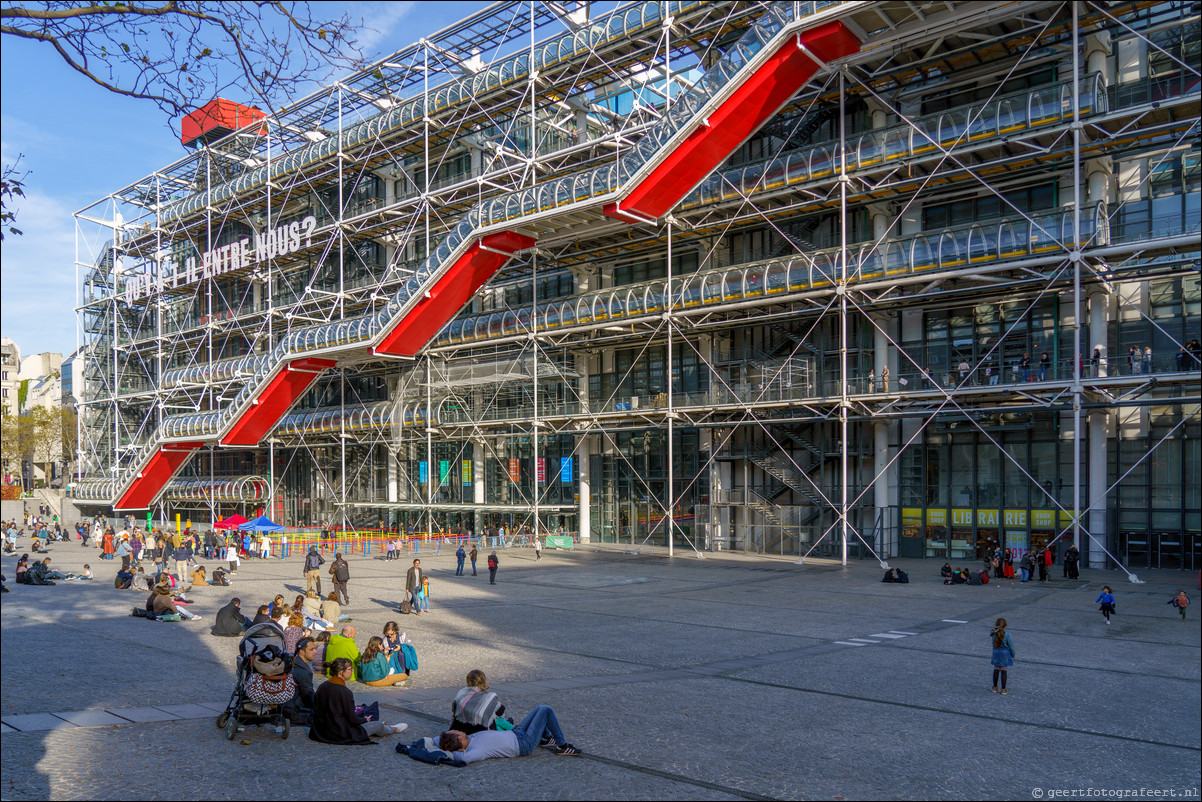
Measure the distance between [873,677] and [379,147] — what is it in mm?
37188

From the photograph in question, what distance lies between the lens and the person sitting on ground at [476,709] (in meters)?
8.44

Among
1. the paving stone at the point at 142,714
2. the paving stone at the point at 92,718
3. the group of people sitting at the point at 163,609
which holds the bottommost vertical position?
the group of people sitting at the point at 163,609

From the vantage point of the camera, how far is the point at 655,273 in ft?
120

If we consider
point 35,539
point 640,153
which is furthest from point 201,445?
point 640,153

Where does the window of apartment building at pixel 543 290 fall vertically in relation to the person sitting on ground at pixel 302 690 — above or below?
above

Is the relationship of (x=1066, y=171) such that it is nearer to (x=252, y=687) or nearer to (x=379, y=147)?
(x=252, y=687)

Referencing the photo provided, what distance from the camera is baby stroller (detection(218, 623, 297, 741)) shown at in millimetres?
8742

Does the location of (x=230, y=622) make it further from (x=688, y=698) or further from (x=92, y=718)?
(x=688, y=698)

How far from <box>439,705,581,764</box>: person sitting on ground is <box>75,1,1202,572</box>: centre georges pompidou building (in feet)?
59.1

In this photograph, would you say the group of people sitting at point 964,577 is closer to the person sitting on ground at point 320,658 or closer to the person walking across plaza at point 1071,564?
the person walking across plaza at point 1071,564

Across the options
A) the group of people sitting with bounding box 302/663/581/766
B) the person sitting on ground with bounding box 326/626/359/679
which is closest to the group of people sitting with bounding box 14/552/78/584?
the person sitting on ground with bounding box 326/626/359/679

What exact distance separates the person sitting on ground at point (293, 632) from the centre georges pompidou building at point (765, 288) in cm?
1818

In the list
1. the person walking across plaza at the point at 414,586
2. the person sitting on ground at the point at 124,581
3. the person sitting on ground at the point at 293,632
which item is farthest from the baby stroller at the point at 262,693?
the person sitting on ground at the point at 124,581

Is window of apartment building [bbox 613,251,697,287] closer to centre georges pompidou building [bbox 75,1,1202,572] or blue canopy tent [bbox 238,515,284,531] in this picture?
centre georges pompidou building [bbox 75,1,1202,572]
